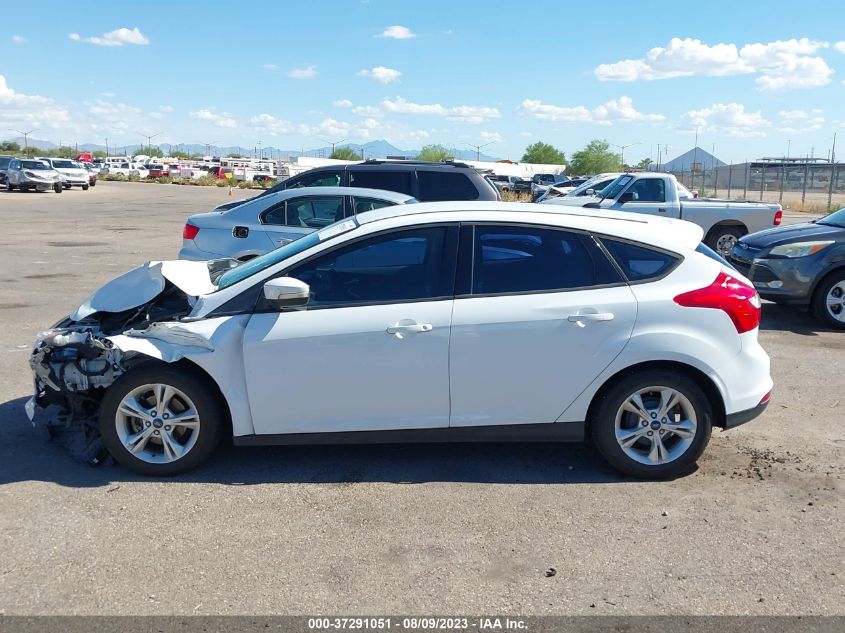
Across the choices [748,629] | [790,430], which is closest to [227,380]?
[748,629]

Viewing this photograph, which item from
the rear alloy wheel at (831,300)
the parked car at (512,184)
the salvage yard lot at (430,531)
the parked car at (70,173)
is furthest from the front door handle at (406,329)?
the parked car at (70,173)

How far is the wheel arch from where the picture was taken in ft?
16.2

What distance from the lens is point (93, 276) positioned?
13148 millimetres

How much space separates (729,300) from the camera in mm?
4949

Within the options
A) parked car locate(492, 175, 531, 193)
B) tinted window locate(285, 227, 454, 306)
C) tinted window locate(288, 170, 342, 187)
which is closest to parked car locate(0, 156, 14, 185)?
parked car locate(492, 175, 531, 193)

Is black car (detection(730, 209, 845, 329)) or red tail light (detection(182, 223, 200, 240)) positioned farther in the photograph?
red tail light (detection(182, 223, 200, 240))

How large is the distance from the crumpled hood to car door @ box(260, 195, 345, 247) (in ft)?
14.5

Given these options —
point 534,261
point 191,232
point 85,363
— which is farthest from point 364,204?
point 85,363

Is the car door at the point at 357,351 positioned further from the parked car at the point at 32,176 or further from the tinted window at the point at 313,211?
the parked car at the point at 32,176

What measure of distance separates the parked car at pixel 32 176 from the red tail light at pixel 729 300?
4349cm

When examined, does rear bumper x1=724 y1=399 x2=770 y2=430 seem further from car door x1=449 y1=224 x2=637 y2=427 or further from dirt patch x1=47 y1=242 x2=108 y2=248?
dirt patch x1=47 y1=242 x2=108 y2=248

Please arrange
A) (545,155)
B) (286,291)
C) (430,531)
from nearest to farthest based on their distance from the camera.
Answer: (430,531) < (286,291) < (545,155)

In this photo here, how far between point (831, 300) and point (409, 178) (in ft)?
19.9

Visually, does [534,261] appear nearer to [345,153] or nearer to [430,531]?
[430,531]
